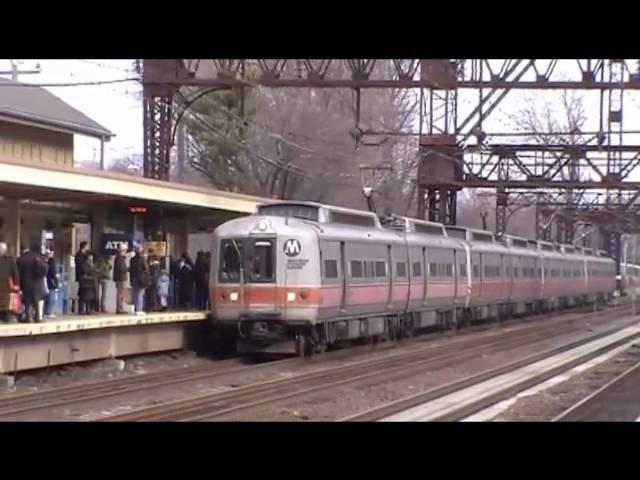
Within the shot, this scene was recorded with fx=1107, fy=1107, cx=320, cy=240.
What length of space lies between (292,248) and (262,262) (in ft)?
2.56

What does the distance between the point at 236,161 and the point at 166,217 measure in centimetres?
2519

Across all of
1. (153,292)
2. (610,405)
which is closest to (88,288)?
(153,292)

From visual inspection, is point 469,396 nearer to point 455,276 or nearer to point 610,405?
point 610,405

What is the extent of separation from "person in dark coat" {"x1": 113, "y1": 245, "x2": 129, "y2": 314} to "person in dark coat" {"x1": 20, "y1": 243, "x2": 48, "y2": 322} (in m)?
2.42

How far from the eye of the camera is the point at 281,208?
81.9 feet

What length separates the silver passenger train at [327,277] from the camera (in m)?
23.4

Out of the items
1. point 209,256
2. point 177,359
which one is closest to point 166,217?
point 209,256

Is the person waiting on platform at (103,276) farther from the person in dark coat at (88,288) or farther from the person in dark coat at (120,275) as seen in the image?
the person in dark coat at (88,288)

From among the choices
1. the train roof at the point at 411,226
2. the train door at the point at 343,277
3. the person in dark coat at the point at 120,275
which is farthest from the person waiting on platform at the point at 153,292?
the train roof at the point at 411,226

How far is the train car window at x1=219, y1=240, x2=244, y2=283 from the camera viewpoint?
2381 cm

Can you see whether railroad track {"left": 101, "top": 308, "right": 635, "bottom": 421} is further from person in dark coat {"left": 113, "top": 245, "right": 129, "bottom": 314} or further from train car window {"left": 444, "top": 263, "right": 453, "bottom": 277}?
person in dark coat {"left": 113, "top": 245, "right": 129, "bottom": 314}

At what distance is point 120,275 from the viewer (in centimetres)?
2156

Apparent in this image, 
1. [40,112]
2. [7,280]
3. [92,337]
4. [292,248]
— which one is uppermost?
[40,112]

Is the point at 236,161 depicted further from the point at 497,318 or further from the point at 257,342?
the point at 257,342
